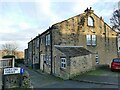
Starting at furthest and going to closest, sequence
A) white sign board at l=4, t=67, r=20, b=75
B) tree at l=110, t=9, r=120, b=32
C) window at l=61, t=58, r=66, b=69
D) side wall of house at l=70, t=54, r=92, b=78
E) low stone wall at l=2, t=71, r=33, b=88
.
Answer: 1. tree at l=110, t=9, r=120, b=32
2. window at l=61, t=58, r=66, b=69
3. side wall of house at l=70, t=54, r=92, b=78
4. low stone wall at l=2, t=71, r=33, b=88
5. white sign board at l=4, t=67, r=20, b=75

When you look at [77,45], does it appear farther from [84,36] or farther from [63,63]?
[63,63]

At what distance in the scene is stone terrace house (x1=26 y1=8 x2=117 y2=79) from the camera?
23.2m

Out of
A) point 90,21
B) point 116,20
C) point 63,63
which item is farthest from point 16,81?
point 116,20

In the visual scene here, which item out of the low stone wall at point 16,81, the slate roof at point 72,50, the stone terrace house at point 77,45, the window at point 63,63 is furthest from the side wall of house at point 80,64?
the low stone wall at point 16,81

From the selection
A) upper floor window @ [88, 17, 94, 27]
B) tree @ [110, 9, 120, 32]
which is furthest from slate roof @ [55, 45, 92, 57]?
tree @ [110, 9, 120, 32]

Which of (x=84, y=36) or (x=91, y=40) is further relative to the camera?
(x=91, y=40)

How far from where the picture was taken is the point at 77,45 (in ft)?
88.7

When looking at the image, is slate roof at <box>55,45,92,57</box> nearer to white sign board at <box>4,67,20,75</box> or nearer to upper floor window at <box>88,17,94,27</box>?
upper floor window at <box>88,17,94,27</box>

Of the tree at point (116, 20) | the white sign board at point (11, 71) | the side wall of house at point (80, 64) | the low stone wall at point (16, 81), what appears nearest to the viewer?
the white sign board at point (11, 71)

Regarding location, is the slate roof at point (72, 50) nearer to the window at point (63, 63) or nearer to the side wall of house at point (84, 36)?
the side wall of house at point (84, 36)

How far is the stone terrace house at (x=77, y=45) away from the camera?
2319 centimetres

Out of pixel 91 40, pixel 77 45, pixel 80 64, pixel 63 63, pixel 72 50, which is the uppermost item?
pixel 91 40

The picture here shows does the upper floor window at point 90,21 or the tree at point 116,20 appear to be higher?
the tree at point 116,20

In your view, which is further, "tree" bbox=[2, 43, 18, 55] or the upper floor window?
"tree" bbox=[2, 43, 18, 55]
